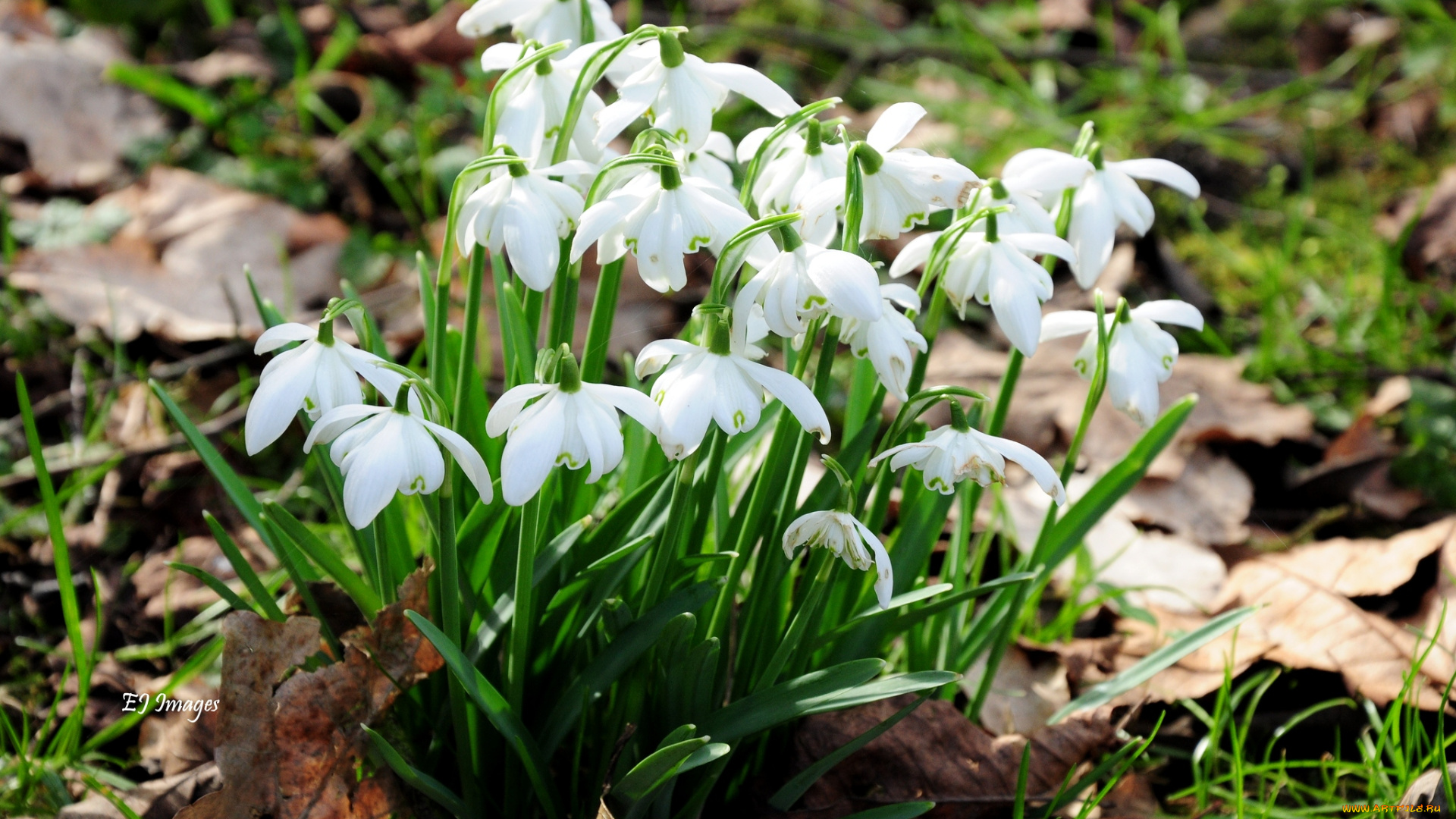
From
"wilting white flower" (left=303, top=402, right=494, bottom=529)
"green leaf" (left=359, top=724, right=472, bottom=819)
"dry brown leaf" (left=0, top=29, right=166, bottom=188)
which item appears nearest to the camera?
"wilting white flower" (left=303, top=402, right=494, bottom=529)

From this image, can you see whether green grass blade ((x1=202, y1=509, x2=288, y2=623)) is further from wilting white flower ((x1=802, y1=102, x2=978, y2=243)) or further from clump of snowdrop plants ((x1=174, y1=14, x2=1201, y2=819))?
wilting white flower ((x1=802, y1=102, x2=978, y2=243))

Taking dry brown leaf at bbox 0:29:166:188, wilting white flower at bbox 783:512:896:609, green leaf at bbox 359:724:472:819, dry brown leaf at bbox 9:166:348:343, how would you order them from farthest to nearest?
dry brown leaf at bbox 0:29:166:188 → dry brown leaf at bbox 9:166:348:343 → green leaf at bbox 359:724:472:819 → wilting white flower at bbox 783:512:896:609

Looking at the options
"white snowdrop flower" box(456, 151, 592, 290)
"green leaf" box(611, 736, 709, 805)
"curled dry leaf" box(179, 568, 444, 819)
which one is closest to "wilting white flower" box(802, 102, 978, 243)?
"white snowdrop flower" box(456, 151, 592, 290)

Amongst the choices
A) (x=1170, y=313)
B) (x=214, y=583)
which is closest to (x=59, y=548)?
(x=214, y=583)

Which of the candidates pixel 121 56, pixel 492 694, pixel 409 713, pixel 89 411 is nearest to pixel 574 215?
pixel 492 694

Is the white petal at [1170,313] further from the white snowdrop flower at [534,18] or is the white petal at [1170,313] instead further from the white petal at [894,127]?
the white snowdrop flower at [534,18]

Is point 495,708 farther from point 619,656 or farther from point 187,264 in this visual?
point 187,264
